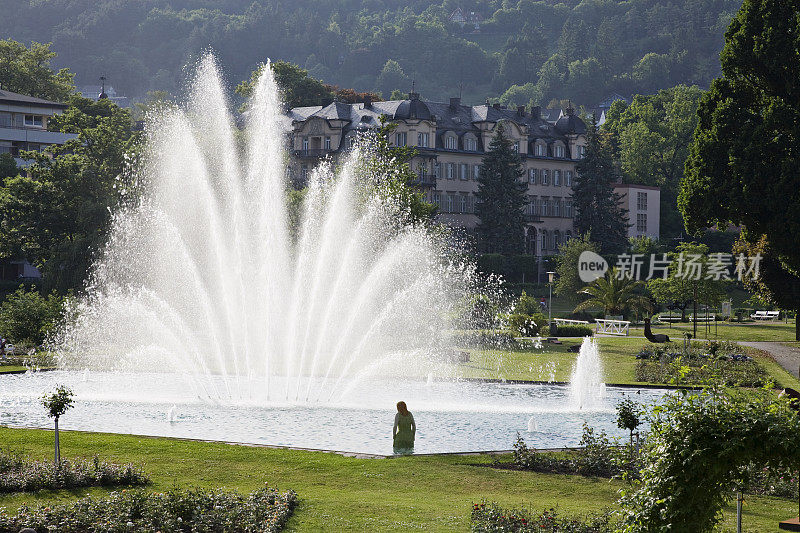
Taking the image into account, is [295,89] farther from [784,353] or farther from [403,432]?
[403,432]

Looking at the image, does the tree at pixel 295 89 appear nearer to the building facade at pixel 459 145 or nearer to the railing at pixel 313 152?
the building facade at pixel 459 145

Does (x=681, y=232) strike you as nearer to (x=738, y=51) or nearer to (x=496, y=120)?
(x=496, y=120)

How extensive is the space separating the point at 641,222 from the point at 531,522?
97104mm

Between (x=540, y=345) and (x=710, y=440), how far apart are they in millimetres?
36781

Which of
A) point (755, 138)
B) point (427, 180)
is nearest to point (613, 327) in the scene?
point (755, 138)

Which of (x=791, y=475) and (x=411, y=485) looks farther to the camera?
(x=411, y=485)

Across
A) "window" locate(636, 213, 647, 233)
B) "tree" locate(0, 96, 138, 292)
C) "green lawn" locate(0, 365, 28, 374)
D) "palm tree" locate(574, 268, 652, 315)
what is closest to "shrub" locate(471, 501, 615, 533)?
"green lawn" locate(0, 365, 28, 374)

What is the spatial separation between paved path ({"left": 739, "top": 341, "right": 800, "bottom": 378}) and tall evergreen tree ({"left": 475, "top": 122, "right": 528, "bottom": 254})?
141 feet

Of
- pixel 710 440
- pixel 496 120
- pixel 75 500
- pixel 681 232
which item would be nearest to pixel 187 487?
pixel 75 500

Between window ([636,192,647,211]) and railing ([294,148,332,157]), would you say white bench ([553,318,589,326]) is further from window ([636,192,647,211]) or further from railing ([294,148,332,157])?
window ([636,192,647,211])

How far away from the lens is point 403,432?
66.0 feet

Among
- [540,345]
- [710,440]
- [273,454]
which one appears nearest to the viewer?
[710,440]

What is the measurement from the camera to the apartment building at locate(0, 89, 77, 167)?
85.5m

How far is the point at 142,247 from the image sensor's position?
167 feet
